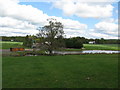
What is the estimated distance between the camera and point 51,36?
22906 millimetres

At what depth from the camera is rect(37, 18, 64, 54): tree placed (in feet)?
75.2

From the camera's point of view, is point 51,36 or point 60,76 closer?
point 60,76

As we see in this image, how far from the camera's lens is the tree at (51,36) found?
22906 millimetres

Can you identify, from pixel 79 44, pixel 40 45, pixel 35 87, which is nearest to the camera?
pixel 35 87

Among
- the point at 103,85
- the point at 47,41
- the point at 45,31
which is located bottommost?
the point at 103,85

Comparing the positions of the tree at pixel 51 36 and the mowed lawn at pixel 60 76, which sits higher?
the tree at pixel 51 36

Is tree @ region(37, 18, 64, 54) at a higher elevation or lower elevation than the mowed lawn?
higher

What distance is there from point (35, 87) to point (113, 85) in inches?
112

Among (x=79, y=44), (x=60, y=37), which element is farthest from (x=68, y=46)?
(x=60, y=37)

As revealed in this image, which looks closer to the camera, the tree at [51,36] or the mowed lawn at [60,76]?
the mowed lawn at [60,76]

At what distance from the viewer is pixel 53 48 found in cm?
2308

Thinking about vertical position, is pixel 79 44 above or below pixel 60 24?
below

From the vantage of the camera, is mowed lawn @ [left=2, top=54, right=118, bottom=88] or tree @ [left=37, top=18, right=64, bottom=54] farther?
tree @ [left=37, top=18, right=64, bottom=54]

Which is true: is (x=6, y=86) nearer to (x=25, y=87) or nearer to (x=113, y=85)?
(x=25, y=87)
